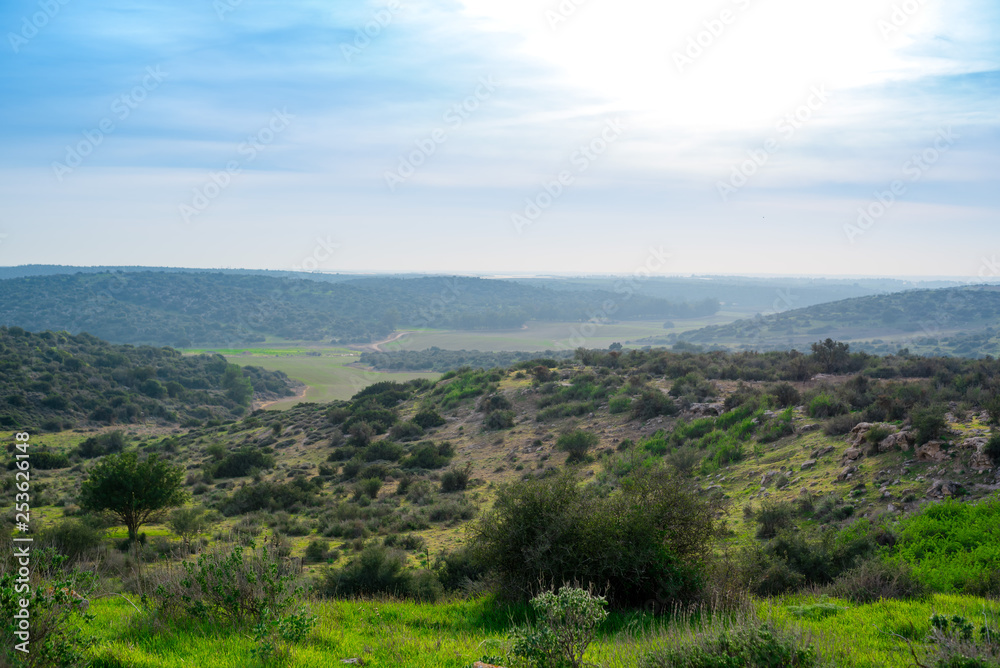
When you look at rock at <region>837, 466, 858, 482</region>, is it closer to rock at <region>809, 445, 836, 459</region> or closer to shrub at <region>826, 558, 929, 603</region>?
rock at <region>809, 445, 836, 459</region>

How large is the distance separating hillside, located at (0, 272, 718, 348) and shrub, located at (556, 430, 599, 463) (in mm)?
129236

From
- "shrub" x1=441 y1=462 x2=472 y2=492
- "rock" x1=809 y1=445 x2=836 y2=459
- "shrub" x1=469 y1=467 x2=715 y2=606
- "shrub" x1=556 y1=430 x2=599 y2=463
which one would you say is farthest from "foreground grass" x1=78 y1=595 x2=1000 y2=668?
"shrub" x1=556 y1=430 x2=599 y2=463

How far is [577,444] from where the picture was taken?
23.1 m

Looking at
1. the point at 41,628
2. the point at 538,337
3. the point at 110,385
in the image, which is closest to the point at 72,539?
the point at 41,628

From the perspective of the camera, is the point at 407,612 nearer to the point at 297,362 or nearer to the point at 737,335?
the point at 297,362

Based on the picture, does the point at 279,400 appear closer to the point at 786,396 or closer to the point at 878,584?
the point at 786,396

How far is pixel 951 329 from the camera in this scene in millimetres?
121375

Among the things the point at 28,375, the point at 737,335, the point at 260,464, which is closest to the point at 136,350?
the point at 28,375

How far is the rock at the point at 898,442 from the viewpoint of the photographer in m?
13.3

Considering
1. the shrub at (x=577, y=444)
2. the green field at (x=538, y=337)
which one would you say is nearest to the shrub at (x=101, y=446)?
the shrub at (x=577, y=444)

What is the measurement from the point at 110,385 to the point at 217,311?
353ft

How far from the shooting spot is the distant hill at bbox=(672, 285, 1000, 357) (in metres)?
115

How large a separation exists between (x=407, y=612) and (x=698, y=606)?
13.5 ft

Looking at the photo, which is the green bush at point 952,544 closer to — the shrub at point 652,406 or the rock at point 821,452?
the rock at point 821,452
